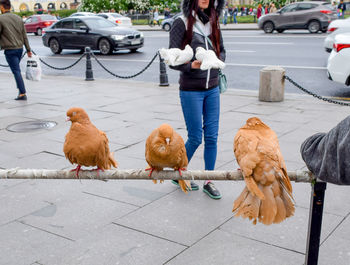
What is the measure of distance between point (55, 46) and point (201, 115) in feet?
58.6

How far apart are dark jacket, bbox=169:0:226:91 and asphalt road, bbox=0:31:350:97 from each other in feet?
20.5

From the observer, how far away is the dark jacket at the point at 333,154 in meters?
1.46

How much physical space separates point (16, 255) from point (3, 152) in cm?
294

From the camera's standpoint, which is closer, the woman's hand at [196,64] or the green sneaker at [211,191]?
the woman's hand at [196,64]

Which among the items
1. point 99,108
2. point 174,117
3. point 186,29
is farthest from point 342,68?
point 186,29

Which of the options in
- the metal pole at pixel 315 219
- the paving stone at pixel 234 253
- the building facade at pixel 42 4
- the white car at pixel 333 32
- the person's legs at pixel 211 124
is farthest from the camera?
the building facade at pixel 42 4

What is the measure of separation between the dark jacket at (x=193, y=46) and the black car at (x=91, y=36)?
14939 mm

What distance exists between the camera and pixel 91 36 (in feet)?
62.7

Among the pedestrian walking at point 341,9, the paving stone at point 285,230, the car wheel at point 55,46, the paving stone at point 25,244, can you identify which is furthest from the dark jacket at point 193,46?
the pedestrian walking at point 341,9

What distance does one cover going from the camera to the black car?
61.3 feet

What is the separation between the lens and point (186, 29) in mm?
3986

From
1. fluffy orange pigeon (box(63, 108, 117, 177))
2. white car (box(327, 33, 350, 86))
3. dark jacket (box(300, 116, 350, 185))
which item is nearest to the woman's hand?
fluffy orange pigeon (box(63, 108, 117, 177))

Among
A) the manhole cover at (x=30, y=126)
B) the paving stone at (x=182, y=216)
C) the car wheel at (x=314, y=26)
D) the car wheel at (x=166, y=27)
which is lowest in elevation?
the manhole cover at (x=30, y=126)

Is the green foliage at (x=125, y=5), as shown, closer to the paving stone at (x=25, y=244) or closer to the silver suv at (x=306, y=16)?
the silver suv at (x=306, y=16)
